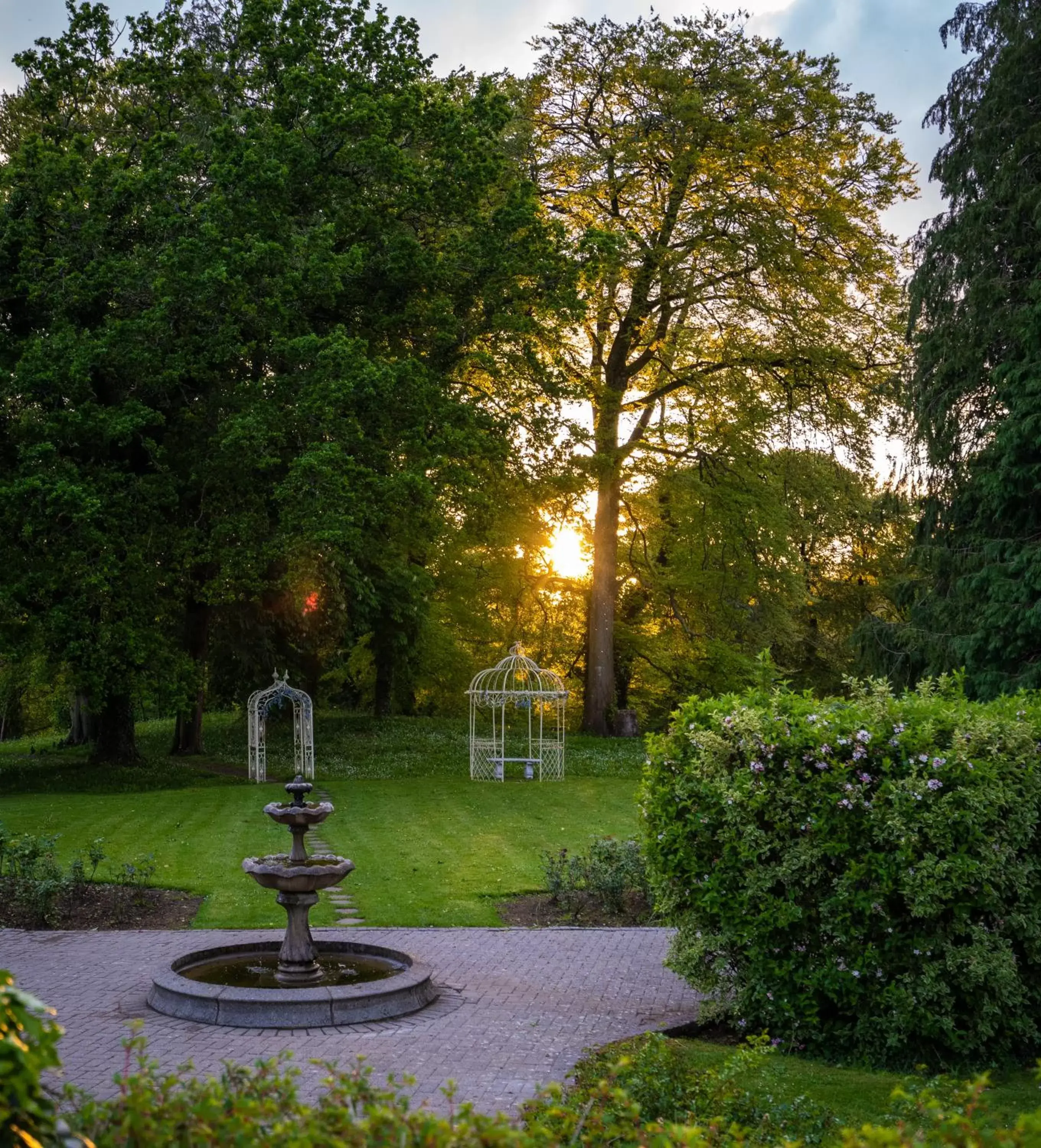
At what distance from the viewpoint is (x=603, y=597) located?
29.5 m

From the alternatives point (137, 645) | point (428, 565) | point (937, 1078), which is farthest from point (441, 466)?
point (937, 1078)

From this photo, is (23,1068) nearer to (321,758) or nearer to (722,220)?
(321,758)

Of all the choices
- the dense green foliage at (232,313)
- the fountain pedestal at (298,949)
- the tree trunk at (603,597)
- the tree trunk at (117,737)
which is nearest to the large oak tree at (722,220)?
the tree trunk at (603,597)

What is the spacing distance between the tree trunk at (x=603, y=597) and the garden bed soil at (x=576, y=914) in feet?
57.1

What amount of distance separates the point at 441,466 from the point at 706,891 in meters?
14.1

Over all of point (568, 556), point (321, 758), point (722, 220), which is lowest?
point (321, 758)

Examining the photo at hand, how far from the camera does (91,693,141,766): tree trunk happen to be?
24219mm

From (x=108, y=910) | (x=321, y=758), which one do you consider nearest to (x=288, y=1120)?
(x=108, y=910)

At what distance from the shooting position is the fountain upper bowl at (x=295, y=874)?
843 centimetres

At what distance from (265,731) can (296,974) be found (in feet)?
58.0

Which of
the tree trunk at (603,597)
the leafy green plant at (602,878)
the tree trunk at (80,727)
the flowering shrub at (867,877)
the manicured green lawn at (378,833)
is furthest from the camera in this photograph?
the tree trunk at (80,727)

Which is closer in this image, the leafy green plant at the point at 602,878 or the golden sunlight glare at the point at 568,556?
the leafy green plant at the point at 602,878

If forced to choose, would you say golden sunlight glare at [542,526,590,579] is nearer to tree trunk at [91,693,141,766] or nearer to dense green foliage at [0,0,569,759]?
dense green foliage at [0,0,569,759]

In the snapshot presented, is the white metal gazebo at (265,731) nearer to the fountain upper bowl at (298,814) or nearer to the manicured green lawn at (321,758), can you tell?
the manicured green lawn at (321,758)
